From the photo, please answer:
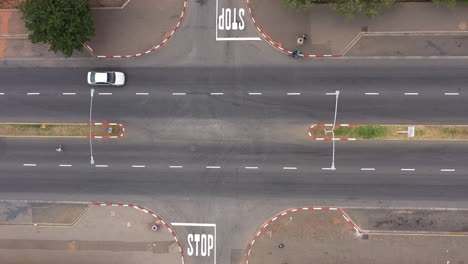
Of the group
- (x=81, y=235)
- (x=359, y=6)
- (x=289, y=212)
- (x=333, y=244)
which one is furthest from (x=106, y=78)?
(x=333, y=244)

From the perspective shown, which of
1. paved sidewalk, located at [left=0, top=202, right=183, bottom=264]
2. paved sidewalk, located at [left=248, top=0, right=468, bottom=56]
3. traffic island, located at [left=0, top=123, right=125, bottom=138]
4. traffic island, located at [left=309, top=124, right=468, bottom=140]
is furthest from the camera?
traffic island, located at [left=0, top=123, right=125, bottom=138]

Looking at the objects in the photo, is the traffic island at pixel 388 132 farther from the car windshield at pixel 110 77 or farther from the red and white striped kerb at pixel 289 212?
the car windshield at pixel 110 77

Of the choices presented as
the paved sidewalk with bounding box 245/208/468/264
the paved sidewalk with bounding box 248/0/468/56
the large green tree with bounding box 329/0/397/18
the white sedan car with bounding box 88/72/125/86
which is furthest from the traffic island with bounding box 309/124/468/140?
the white sedan car with bounding box 88/72/125/86

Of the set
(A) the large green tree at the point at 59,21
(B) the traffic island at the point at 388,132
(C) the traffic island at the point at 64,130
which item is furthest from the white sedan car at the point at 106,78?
(B) the traffic island at the point at 388,132

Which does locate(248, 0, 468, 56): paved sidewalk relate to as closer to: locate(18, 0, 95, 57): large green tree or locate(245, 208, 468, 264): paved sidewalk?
locate(18, 0, 95, 57): large green tree

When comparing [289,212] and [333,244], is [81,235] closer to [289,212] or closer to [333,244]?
[289,212]
